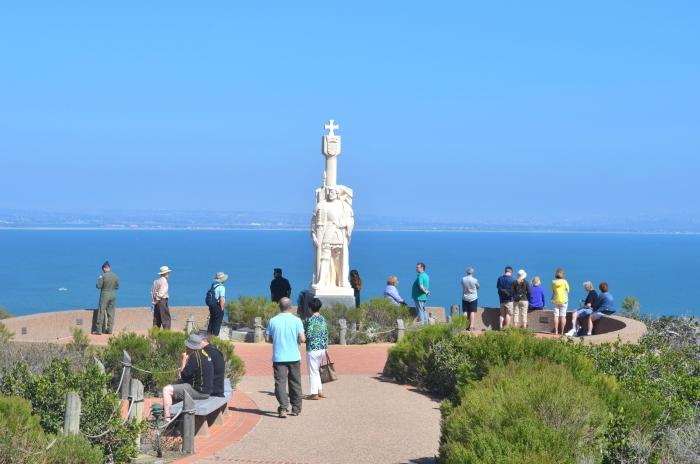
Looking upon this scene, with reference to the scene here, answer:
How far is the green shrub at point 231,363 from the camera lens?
1271 cm

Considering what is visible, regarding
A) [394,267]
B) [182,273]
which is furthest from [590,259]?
[182,273]

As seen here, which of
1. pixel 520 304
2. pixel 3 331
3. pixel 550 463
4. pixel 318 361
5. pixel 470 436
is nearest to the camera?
pixel 550 463

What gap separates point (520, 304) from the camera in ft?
63.4

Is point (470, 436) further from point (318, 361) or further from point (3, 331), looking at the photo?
point (3, 331)

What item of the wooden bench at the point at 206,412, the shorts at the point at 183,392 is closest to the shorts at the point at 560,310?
the wooden bench at the point at 206,412

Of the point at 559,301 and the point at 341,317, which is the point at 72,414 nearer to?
the point at 341,317

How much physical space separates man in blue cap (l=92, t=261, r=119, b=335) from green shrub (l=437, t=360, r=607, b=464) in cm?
1101

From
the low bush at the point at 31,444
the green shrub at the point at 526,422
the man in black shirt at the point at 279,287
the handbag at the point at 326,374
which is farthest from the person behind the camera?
the man in black shirt at the point at 279,287

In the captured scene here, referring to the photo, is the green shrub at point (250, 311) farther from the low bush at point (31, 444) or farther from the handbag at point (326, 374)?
the low bush at point (31, 444)

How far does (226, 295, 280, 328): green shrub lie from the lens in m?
20.0

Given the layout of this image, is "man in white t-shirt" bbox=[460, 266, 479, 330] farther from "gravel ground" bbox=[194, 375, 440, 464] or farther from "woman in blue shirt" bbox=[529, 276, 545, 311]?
"gravel ground" bbox=[194, 375, 440, 464]

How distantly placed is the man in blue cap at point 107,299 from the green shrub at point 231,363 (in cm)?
571

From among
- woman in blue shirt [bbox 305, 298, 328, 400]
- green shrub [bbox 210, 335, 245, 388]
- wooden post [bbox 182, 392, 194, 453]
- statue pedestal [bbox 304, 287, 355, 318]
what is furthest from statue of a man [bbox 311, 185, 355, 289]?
wooden post [bbox 182, 392, 194, 453]

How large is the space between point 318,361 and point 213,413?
6.71ft
